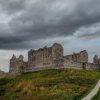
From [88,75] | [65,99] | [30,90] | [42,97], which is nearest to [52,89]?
[30,90]

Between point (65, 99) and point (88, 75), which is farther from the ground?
point (88, 75)

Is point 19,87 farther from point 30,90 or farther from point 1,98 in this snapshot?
point 1,98

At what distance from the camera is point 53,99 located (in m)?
122

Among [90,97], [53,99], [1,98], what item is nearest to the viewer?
[90,97]

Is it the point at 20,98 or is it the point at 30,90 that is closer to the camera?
the point at 20,98

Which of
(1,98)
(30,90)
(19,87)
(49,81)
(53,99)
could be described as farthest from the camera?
(49,81)

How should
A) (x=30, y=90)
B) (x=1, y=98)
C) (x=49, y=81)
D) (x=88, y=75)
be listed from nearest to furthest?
(x=1, y=98) < (x=30, y=90) < (x=49, y=81) < (x=88, y=75)

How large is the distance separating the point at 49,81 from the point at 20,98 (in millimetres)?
46634

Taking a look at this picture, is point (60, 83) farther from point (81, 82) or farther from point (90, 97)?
point (90, 97)

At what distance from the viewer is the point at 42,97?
128 m

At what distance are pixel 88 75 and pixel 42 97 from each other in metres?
65.3

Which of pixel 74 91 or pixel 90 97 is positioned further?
pixel 74 91

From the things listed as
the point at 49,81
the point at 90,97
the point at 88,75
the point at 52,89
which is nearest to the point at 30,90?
the point at 52,89

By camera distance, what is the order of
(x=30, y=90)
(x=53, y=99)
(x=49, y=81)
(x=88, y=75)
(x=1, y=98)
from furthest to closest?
(x=88, y=75) < (x=49, y=81) < (x=30, y=90) < (x=1, y=98) < (x=53, y=99)
